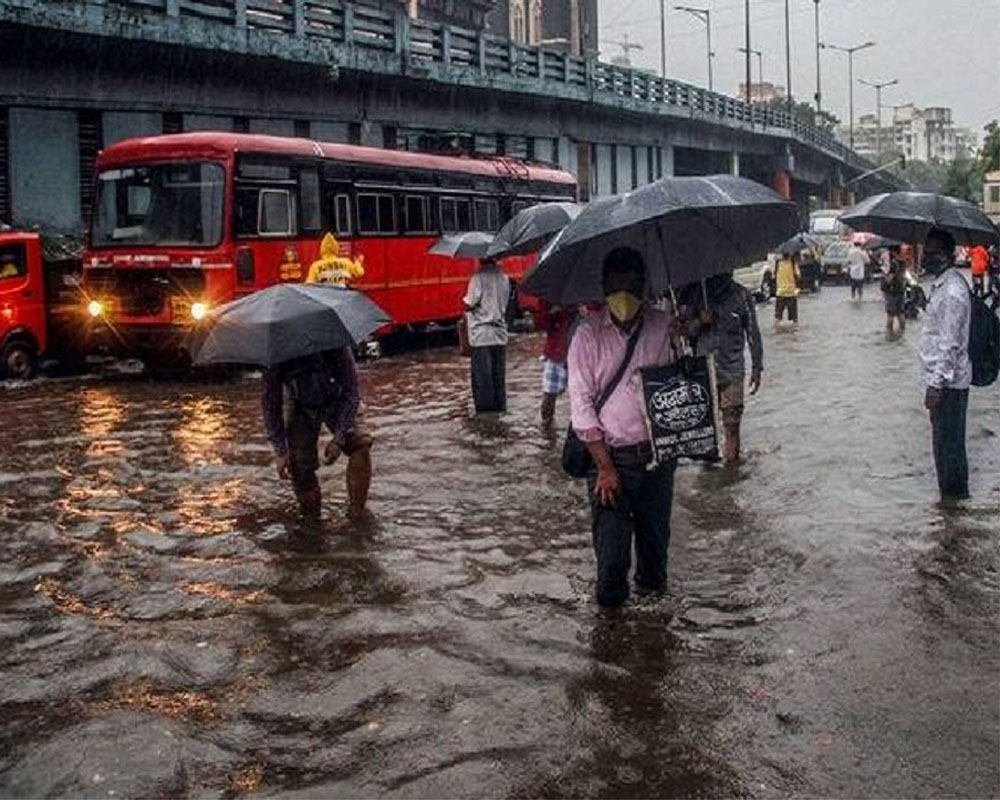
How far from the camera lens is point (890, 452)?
414 inches

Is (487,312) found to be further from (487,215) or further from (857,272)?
(857,272)

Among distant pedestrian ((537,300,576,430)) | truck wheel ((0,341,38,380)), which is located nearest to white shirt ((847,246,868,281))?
truck wheel ((0,341,38,380))

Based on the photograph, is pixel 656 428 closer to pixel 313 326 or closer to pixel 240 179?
pixel 313 326

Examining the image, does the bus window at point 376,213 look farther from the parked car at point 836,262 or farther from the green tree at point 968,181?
the green tree at point 968,181

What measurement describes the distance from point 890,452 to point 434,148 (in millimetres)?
17028

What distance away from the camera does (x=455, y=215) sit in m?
22.6

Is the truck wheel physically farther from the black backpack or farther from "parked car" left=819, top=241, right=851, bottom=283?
"parked car" left=819, top=241, right=851, bottom=283

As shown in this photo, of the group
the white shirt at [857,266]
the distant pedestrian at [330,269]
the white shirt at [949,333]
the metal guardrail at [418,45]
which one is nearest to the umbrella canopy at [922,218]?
the white shirt at [949,333]

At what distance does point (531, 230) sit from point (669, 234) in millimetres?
4586

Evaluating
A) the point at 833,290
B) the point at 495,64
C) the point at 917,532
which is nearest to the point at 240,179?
the point at 917,532

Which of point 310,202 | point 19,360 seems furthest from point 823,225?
point 19,360

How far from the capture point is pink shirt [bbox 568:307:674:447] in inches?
224

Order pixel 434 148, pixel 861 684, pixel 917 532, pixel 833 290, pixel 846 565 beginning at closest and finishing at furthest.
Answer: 1. pixel 861 684
2. pixel 846 565
3. pixel 917 532
4. pixel 434 148
5. pixel 833 290

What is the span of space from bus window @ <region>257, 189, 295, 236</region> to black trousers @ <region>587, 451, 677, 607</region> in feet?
38.3
